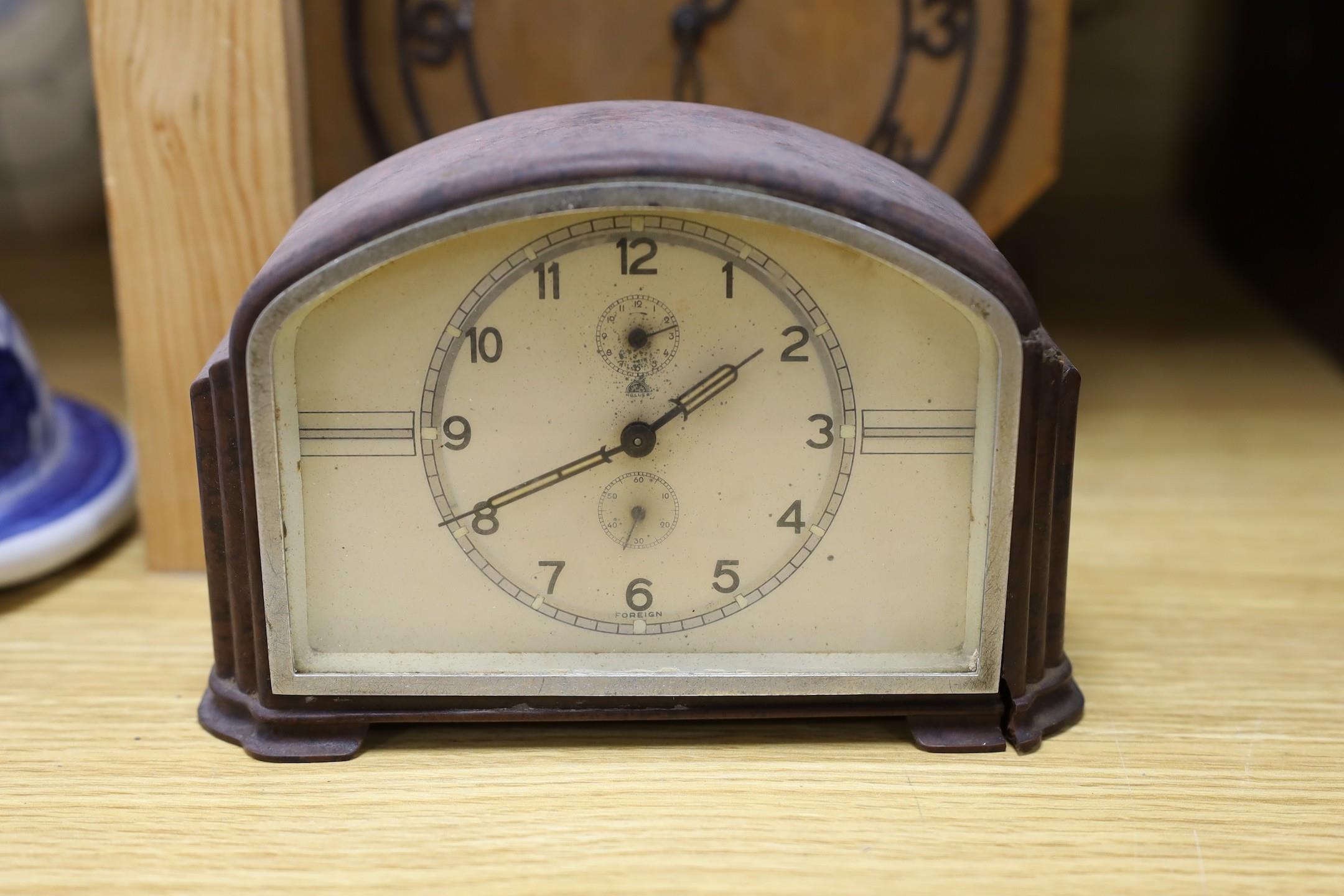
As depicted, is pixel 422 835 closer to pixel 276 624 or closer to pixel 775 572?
pixel 276 624

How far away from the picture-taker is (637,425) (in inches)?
37.6

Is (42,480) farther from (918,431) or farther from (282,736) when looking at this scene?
(918,431)

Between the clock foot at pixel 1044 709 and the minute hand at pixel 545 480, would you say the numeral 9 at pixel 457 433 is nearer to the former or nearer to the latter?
the minute hand at pixel 545 480

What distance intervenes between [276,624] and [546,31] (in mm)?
579

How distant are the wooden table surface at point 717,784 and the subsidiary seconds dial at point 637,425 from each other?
0.39ft

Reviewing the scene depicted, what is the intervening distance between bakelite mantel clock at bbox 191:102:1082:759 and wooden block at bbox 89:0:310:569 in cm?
18

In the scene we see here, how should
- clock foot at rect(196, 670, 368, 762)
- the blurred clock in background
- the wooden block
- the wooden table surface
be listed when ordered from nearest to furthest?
the wooden table surface
clock foot at rect(196, 670, 368, 762)
the wooden block
the blurred clock in background

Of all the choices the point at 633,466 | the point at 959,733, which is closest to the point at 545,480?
the point at 633,466

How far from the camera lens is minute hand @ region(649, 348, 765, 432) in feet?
3.13

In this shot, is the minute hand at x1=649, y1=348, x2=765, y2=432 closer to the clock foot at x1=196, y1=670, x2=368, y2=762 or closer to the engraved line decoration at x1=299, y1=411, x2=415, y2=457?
the engraved line decoration at x1=299, y1=411, x2=415, y2=457

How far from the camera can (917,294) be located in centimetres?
93

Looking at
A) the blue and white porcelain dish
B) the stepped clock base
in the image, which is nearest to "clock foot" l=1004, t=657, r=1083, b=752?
the stepped clock base

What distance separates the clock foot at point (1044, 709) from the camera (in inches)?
39.1

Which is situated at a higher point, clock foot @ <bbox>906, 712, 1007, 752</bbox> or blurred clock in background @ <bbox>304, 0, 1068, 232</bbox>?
blurred clock in background @ <bbox>304, 0, 1068, 232</bbox>
